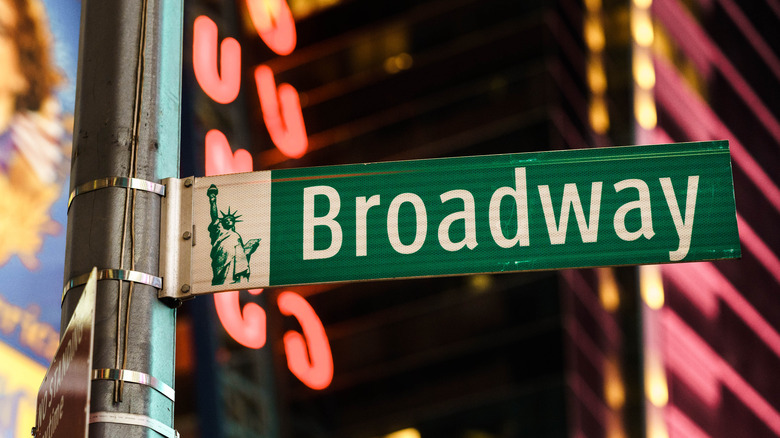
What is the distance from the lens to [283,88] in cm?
1708

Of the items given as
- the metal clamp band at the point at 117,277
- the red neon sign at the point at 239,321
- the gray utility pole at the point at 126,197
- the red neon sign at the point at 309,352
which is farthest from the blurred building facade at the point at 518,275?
the metal clamp band at the point at 117,277

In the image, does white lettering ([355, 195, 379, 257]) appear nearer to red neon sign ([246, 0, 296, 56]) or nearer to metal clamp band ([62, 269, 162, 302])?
metal clamp band ([62, 269, 162, 302])

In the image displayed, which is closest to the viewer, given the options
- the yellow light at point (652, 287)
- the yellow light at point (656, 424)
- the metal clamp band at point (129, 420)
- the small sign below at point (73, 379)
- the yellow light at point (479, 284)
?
the small sign below at point (73, 379)

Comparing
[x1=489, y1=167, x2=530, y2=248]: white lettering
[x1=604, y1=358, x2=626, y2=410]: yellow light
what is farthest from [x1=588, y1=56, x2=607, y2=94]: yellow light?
[x1=489, y1=167, x2=530, y2=248]: white lettering

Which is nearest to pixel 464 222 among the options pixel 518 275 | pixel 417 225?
pixel 417 225

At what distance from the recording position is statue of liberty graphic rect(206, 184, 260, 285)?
10.4ft

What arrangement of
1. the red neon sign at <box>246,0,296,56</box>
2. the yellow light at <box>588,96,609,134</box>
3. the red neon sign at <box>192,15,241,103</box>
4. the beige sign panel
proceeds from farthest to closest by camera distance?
the yellow light at <box>588,96,609,134</box>
the red neon sign at <box>246,0,296,56</box>
the red neon sign at <box>192,15,241,103</box>
the beige sign panel

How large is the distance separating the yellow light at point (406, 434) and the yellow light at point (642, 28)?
326 inches

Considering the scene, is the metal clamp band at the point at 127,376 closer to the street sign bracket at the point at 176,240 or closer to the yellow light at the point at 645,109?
the street sign bracket at the point at 176,240

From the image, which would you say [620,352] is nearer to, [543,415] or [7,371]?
[543,415]

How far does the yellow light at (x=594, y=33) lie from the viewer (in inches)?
792

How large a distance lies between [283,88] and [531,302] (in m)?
5.93

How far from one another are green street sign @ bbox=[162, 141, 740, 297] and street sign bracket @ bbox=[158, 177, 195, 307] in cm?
1

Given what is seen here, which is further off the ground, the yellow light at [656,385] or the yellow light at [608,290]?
the yellow light at [608,290]
